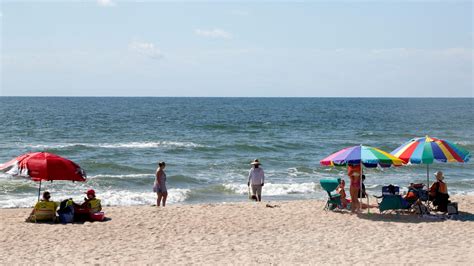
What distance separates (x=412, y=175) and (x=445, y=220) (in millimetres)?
11607

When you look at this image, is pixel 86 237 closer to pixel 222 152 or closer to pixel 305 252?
pixel 305 252

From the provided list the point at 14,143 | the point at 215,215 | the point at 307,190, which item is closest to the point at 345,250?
the point at 215,215

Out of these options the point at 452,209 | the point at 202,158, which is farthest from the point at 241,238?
the point at 202,158

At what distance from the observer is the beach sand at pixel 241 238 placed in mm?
10133

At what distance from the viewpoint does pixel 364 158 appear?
13023 millimetres

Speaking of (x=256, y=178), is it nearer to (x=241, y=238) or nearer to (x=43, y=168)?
(x=241, y=238)

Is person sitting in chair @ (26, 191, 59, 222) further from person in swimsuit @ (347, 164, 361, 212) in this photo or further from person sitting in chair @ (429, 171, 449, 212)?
person sitting in chair @ (429, 171, 449, 212)

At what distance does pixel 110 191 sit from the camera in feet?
67.7

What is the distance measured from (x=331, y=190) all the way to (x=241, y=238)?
3.45m

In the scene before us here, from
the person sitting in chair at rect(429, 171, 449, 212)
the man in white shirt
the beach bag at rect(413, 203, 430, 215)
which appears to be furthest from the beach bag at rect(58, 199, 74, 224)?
the person sitting in chair at rect(429, 171, 449, 212)

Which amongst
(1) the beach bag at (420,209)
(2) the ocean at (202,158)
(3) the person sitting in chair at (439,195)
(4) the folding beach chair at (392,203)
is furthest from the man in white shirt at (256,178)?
(3) the person sitting in chair at (439,195)

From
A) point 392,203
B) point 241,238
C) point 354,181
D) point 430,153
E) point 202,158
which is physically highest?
point 430,153

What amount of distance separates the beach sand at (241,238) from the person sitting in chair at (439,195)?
1.58 ft

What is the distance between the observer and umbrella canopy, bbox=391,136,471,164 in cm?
1271
